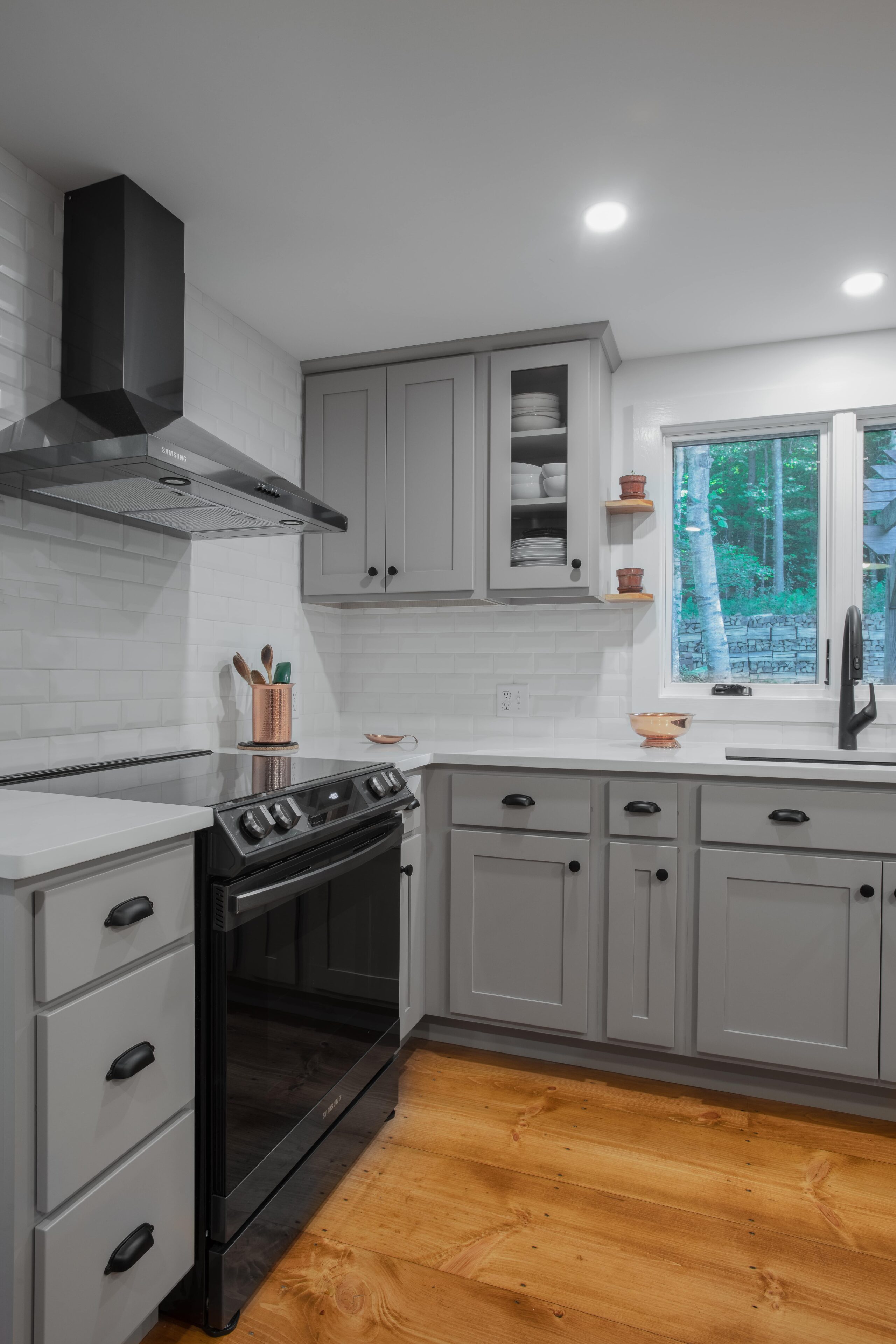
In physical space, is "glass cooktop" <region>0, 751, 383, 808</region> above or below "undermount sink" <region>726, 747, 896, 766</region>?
above

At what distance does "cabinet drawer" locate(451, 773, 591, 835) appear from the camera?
7.88 feet

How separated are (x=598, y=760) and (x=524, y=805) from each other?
0.89ft

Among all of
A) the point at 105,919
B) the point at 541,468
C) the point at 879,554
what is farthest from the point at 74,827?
the point at 879,554

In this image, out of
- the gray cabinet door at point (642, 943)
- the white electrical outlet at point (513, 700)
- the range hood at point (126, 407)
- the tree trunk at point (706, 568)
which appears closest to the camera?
the range hood at point (126, 407)

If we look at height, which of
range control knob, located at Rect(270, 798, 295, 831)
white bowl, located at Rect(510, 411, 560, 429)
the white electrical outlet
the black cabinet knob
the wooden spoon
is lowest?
the black cabinet knob

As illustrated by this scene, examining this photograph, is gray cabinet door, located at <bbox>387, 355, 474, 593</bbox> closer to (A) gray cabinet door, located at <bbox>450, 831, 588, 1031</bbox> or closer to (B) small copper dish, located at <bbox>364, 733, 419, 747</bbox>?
(B) small copper dish, located at <bbox>364, 733, 419, 747</bbox>

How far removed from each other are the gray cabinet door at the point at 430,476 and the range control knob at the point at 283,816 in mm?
1433

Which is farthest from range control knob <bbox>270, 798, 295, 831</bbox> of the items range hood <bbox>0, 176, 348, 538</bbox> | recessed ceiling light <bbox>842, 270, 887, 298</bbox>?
recessed ceiling light <bbox>842, 270, 887, 298</bbox>

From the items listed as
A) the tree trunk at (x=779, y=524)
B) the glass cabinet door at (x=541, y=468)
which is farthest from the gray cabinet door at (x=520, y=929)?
the tree trunk at (x=779, y=524)

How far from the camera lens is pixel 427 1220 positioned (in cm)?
175

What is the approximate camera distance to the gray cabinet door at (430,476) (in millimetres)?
2869

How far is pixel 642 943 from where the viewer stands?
2.35 meters

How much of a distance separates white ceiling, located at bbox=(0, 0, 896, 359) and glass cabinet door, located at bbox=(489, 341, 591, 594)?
0.25 m

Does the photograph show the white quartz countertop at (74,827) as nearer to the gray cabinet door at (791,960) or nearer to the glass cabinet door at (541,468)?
the gray cabinet door at (791,960)
